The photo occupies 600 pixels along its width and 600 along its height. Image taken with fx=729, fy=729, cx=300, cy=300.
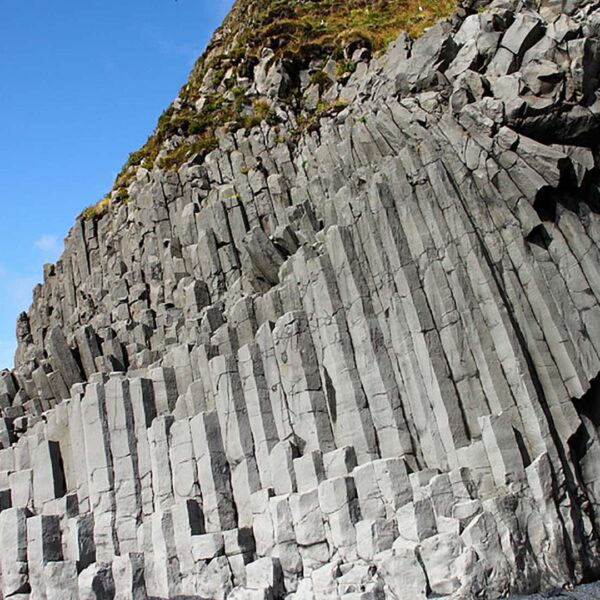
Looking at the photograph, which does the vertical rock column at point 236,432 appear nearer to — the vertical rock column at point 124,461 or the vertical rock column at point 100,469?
the vertical rock column at point 124,461

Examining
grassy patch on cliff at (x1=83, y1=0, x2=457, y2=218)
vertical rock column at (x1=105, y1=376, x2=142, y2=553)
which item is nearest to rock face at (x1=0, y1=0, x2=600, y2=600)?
vertical rock column at (x1=105, y1=376, x2=142, y2=553)

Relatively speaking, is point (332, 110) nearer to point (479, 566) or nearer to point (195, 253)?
point (195, 253)

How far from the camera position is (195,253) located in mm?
23531

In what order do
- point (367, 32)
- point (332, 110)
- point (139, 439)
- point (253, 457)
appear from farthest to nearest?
1. point (367, 32)
2. point (332, 110)
3. point (139, 439)
4. point (253, 457)

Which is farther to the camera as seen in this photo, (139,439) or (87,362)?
(87,362)

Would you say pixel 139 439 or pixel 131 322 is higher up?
pixel 131 322

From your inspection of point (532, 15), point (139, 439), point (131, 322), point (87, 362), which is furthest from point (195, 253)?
point (532, 15)

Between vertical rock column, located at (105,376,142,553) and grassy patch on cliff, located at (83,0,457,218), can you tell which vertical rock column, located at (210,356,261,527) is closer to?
vertical rock column, located at (105,376,142,553)

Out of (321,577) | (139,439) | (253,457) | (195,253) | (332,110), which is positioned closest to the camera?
(321,577)

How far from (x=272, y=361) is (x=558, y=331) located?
650 centimetres

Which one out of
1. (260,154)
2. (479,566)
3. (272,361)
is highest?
(260,154)

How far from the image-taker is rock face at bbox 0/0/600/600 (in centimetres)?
1327

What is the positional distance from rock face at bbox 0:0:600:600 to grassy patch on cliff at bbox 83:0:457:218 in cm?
889

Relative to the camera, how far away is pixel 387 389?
15422mm
